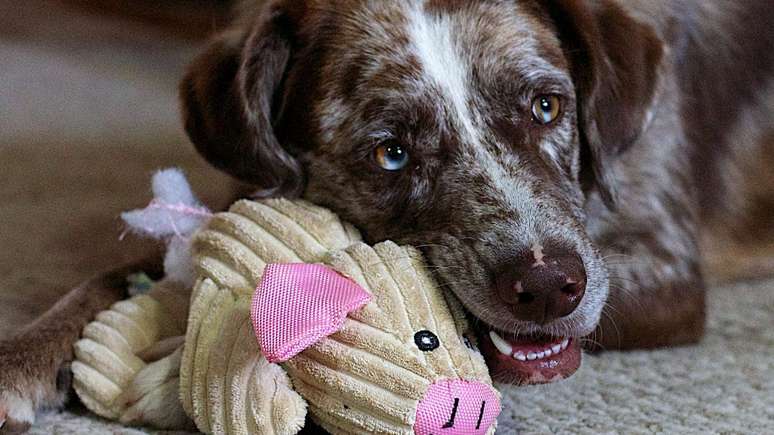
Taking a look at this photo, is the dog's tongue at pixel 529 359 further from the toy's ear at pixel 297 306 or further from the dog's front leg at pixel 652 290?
the dog's front leg at pixel 652 290

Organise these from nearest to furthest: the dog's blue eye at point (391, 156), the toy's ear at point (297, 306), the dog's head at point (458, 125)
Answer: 1. the toy's ear at point (297, 306)
2. the dog's head at point (458, 125)
3. the dog's blue eye at point (391, 156)

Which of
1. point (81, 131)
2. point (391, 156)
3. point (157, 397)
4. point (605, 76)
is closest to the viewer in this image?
point (157, 397)

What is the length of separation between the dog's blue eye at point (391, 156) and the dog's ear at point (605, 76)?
1.26 feet

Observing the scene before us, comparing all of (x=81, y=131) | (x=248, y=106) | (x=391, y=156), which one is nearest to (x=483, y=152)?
(x=391, y=156)

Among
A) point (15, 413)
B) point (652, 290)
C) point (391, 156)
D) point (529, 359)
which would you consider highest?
point (391, 156)

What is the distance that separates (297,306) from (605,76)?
91cm

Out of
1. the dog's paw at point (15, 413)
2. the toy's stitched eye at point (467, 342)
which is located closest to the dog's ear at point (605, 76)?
the toy's stitched eye at point (467, 342)

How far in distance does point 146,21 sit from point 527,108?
4.82 m

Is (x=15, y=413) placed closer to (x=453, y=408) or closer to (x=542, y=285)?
(x=453, y=408)

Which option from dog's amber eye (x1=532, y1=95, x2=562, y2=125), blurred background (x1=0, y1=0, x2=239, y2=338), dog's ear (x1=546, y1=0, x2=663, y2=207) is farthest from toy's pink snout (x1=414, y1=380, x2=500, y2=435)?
blurred background (x1=0, y1=0, x2=239, y2=338)

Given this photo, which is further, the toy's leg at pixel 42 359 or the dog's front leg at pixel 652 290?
the dog's front leg at pixel 652 290

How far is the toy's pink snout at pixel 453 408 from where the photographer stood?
4.76 ft

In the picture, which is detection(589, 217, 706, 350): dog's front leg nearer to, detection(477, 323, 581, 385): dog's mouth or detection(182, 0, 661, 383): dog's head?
detection(182, 0, 661, 383): dog's head

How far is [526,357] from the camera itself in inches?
66.1
